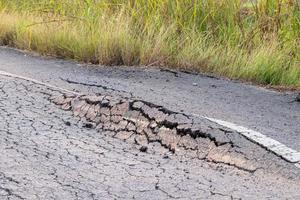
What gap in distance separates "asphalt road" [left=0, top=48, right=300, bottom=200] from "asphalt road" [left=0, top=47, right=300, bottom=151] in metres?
0.08

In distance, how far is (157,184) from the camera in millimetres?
3252

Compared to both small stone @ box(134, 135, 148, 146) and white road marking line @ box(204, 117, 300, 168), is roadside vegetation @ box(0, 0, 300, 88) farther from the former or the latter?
small stone @ box(134, 135, 148, 146)

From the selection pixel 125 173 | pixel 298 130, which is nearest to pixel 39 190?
pixel 125 173

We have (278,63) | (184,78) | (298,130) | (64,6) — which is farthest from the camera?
(64,6)

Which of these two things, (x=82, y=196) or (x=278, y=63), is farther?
(x=278, y=63)

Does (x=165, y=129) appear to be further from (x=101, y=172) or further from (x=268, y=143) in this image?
(x=101, y=172)

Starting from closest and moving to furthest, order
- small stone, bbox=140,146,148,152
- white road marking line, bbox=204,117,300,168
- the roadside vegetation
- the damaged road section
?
white road marking line, bbox=204,117,300,168, the damaged road section, small stone, bbox=140,146,148,152, the roadside vegetation

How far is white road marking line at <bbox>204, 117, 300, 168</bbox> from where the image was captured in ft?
11.6

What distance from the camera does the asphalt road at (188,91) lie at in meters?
4.46

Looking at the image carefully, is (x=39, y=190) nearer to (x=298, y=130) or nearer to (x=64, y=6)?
(x=298, y=130)

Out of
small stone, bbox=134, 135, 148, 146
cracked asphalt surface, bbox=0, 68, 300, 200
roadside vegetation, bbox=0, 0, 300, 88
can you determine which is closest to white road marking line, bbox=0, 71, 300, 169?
cracked asphalt surface, bbox=0, 68, 300, 200

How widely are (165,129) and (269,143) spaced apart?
2.72 ft

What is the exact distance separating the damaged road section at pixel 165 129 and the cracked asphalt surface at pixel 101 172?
0.10 m

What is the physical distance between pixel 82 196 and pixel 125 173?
17.1 inches
